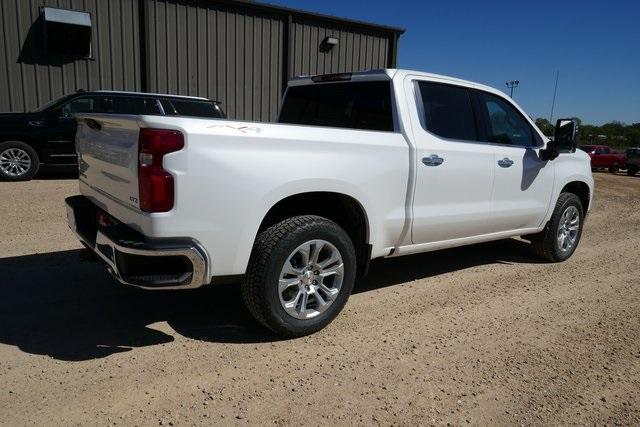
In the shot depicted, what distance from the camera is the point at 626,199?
41.9 ft

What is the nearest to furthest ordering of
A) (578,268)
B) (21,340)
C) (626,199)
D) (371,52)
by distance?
(21,340) < (578,268) < (626,199) < (371,52)

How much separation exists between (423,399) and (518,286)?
8.06 feet

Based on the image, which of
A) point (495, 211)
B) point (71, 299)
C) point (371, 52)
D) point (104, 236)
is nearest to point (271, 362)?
point (104, 236)

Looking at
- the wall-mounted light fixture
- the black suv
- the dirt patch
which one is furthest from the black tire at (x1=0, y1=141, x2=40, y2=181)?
the wall-mounted light fixture

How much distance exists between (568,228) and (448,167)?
2.51m

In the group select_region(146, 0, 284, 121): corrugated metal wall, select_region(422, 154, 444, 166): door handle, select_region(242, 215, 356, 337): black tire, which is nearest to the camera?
select_region(242, 215, 356, 337): black tire

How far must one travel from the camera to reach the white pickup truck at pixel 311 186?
9.41 ft

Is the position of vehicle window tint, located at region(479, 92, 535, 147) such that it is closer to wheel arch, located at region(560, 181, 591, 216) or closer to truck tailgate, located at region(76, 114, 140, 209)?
wheel arch, located at region(560, 181, 591, 216)

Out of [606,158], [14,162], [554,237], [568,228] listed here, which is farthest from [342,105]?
[606,158]

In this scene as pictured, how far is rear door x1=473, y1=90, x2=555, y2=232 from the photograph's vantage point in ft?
15.6

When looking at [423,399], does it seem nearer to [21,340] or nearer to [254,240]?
[254,240]

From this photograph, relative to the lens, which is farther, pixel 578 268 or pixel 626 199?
pixel 626 199

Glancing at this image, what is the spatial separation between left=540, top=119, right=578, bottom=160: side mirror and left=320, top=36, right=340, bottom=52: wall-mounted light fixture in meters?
11.5

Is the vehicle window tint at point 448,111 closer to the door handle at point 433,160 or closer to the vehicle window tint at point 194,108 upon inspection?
the door handle at point 433,160
